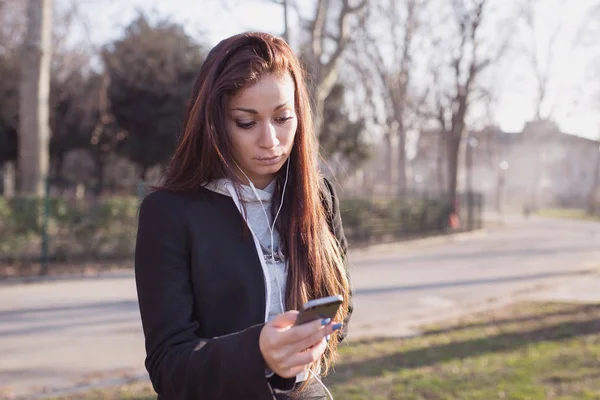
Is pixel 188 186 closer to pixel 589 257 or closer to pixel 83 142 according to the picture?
pixel 589 257

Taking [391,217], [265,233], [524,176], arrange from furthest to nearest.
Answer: [524,176]
[391,217]
[265,233]

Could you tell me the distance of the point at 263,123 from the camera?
60.2 inches

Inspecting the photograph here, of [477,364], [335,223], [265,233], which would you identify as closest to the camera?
[265,233]

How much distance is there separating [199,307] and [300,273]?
0.29 meters

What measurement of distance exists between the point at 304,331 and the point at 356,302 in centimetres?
856

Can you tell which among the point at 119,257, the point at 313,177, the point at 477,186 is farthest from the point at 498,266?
the point at 477,186

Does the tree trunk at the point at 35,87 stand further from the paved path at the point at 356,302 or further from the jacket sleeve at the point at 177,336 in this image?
the jacket sleeve at the point at 177,336

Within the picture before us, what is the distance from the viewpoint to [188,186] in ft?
5.07

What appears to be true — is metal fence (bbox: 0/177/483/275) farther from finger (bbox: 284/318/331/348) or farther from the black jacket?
finger (bbox: 284/318/331/348)

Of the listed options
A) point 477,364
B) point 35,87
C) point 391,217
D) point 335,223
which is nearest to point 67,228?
point 35,87

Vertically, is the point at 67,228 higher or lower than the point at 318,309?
lower

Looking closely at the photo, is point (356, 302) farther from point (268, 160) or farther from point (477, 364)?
point (268, 160)

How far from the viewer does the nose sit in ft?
5.00

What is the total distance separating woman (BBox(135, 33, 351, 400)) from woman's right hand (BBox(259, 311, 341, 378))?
0.7 inches
